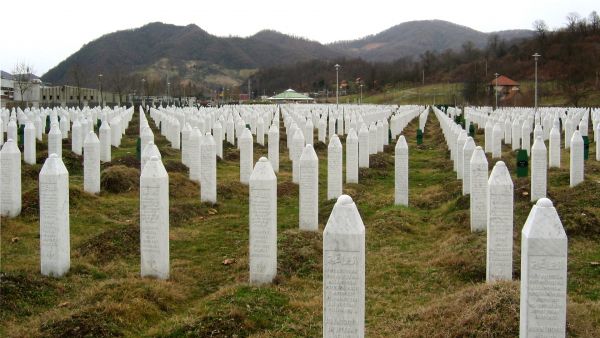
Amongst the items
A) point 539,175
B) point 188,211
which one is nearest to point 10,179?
point 188,211

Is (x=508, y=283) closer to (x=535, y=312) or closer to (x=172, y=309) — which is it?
(x=535, y=312)

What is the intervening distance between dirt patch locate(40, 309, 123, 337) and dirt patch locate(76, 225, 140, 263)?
3248 millimetres

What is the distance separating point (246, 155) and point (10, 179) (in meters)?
6.81

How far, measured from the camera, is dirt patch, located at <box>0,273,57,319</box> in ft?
26.4

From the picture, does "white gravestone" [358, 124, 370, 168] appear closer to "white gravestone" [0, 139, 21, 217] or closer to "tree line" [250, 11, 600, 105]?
"white gravestone" [0, 139, 21, 217]

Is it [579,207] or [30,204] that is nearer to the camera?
[579,207]

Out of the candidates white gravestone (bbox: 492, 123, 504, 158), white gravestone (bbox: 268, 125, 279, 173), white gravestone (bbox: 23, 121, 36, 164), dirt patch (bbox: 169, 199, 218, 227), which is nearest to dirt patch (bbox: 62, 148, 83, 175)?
white gravestone (bbox: 23, 121, 36, 164)

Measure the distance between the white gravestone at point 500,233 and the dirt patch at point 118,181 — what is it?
10.2 metres

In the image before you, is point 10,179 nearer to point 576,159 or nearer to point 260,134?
point 576,159

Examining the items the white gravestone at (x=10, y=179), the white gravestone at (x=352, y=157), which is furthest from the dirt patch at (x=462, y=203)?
the white gravestone at (x=10, y=179)

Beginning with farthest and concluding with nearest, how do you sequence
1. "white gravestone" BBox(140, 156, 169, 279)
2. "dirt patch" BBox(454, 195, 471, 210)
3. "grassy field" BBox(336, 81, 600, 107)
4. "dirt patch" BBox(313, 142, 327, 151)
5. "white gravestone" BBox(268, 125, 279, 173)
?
"grassy field" BBox(336, 81, 600, 107)
"dirt patch" BBox(313, 142, 327, 151)
"white gravestone" BBox(268, 125, 279, 173)
"dirt patch" BBox(454, 195, 471, 210)
"white gravestone" BBox(140, 156, 169, 279)

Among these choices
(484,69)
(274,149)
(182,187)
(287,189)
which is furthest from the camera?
(484,69)

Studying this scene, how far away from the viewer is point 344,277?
6266 mm

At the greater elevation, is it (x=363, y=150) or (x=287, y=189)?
(x=363, y=150)
